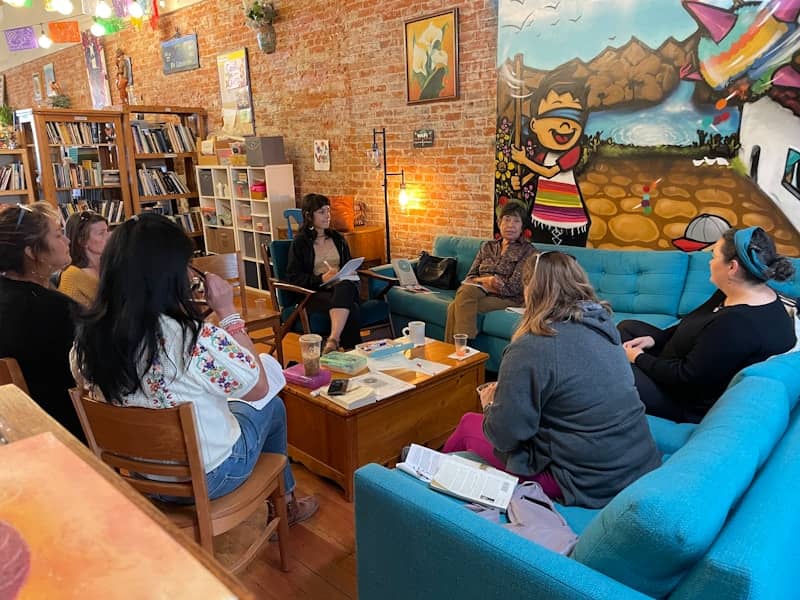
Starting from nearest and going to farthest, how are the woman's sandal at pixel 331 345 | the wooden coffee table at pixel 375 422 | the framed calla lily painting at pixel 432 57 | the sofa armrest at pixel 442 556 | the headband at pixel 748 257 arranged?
the sofa armrest at pixel 442 556 < the headband at pixel 748 257 < the wooden coffee table at pixel 375 422 < the woman's sandal at pixel 331 345 < the framed calla lily painting at pixel 432 57

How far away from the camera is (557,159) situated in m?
4.19

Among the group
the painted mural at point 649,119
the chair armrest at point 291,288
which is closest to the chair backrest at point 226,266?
the chair armrest at point 291,288

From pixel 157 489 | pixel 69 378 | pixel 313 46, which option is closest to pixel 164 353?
pixel 157 489

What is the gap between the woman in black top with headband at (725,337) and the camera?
6.70 ft

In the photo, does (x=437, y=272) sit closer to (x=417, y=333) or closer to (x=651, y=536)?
(x=417, y=333)

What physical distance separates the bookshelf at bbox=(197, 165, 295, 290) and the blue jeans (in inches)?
166

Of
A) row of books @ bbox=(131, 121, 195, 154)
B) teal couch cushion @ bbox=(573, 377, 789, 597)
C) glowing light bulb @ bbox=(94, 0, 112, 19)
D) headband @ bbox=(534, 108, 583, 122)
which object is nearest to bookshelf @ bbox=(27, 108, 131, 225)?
row of books @ bbox=(131, 121, 195, 154)

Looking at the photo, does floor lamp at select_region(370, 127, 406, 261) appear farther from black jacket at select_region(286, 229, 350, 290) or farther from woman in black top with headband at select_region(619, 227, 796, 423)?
woman in black top with headband at select_region(619, 227, 796, 423)

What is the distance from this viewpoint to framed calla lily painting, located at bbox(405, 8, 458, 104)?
4.59 metres

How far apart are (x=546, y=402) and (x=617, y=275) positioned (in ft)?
7.78

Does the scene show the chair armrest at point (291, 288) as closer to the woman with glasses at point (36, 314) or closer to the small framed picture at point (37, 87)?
the woman with glasses at point (36, 314)

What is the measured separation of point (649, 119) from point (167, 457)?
3538mm

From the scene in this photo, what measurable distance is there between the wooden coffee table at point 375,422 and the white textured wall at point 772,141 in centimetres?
205

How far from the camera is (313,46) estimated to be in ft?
18.9
